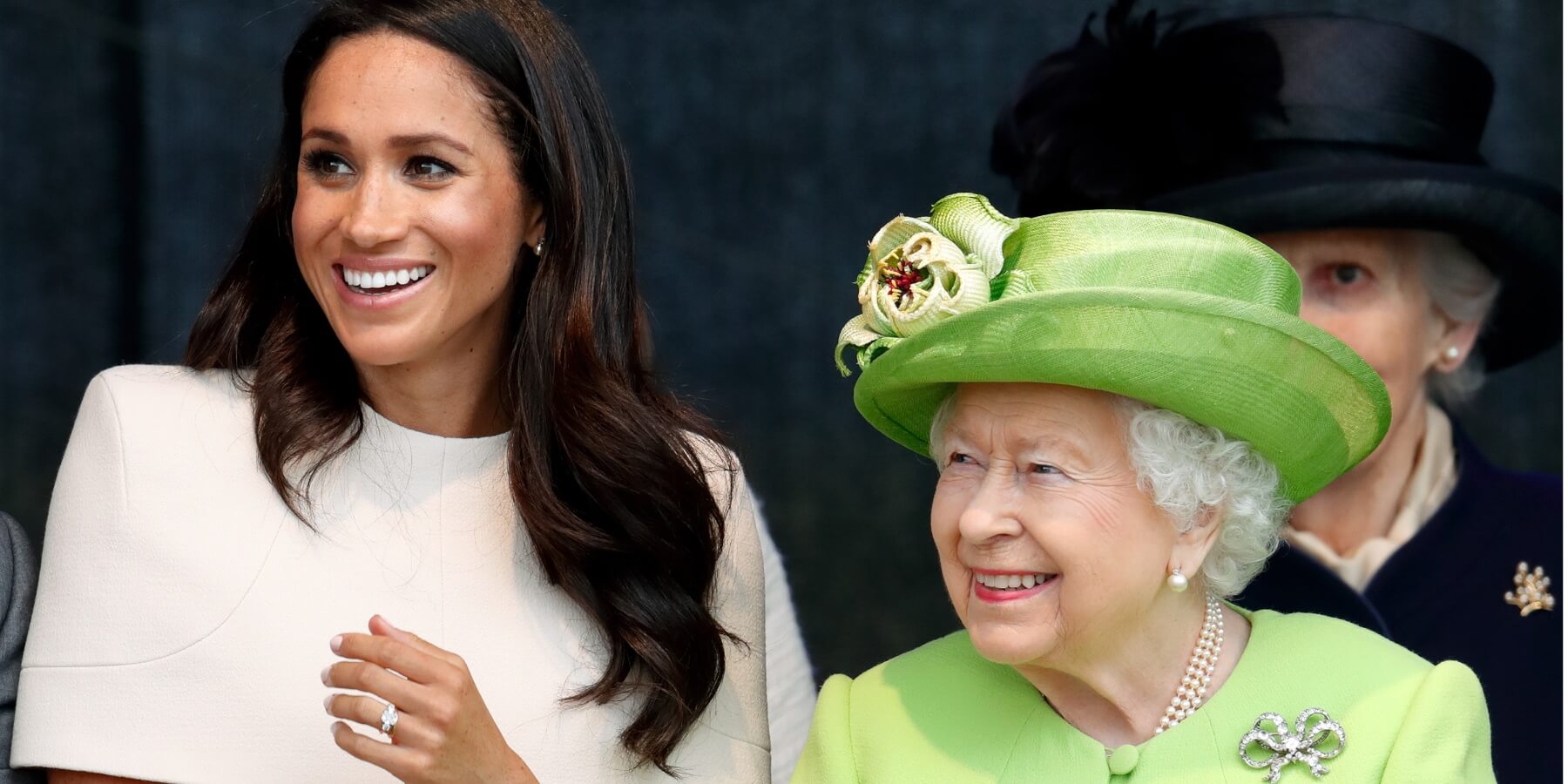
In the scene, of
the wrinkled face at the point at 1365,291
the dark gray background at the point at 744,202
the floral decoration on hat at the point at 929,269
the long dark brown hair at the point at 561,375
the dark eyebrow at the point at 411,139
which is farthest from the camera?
the dark gray background at the point at 744,202

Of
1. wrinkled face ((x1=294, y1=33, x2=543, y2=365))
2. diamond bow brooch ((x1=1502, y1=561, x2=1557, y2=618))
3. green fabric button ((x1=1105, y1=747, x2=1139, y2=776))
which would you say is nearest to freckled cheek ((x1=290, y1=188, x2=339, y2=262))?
wrinkled face ((x1=294, y1=33, x2=543, y2=365))

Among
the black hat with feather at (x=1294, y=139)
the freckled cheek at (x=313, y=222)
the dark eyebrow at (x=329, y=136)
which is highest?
the dark eyebrow at (x=329, y=136)

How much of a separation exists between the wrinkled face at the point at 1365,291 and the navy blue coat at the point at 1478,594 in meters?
0.25

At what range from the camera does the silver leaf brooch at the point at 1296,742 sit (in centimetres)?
240

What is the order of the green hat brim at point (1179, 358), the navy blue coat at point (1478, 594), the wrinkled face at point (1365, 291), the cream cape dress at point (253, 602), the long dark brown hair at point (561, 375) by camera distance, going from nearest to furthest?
the green hat brim at point (1179, 358) < the cream cape dress at point (253, 602) < the long dark brown hair at point (561, 375) < the navy blue coat at point (1478, 594) < the wrinkled face at point (1365, 291)

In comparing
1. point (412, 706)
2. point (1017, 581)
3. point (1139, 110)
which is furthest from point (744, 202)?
point (412, 706)

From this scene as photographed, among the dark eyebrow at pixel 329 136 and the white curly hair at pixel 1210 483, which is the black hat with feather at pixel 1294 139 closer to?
the white curly hair at pixel 1210 483

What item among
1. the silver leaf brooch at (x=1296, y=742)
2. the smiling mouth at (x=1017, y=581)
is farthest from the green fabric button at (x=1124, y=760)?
the smiling mouth at (x=1017, y=581)

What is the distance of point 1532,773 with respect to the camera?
3.30m

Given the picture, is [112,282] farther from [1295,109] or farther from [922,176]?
[1295,109]

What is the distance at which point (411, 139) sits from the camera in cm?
275

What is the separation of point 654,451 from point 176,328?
1.80m

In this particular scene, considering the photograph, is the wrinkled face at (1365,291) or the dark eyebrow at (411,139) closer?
the dark eyebrow at (411,139)

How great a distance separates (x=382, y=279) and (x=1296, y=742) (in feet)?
4.57
